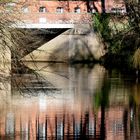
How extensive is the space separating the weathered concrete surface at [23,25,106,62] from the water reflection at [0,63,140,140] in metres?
18.2

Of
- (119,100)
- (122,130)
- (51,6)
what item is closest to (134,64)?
(119,100)

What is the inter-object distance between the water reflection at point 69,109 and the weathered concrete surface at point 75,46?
18.2m

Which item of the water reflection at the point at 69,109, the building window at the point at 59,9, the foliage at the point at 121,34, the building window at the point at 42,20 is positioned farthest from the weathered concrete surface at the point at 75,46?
the water reflection at the point at 69,109

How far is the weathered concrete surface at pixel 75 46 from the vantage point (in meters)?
53.8

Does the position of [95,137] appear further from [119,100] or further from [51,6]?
[51,6]

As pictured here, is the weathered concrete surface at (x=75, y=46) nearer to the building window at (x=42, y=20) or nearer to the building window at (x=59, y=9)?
Result: the building window at (x=42, y=20)

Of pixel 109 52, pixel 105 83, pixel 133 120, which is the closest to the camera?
pixel 133 120

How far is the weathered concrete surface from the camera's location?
53.8 metres

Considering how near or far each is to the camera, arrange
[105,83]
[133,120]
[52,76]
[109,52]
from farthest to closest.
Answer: [109,52]
[52,76]
[105,83]
[133,120]

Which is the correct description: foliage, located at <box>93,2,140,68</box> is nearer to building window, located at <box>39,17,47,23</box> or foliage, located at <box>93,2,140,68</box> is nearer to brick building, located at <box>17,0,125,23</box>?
brick building, located at <box>17,0,125,23</box>

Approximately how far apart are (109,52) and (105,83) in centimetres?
1524

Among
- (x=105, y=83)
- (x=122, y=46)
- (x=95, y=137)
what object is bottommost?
(x=95, y=137)

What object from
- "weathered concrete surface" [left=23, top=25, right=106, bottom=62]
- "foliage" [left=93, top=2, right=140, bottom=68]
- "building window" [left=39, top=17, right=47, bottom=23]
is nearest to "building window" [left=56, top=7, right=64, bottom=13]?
"weathered concrete surface" [left=23, top=25, right=106, bottom=62]

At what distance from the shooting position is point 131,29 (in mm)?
41312
